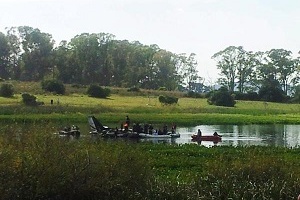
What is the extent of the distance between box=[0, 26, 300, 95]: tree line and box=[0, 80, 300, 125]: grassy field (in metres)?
33.7

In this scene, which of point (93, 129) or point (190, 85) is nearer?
point (93, 129)

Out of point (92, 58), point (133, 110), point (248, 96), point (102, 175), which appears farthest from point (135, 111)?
point (92, 58)

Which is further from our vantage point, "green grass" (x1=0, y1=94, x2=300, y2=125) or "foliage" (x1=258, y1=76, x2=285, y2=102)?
"foliage" (x1=258, y1=76, x2=285, y2=102)

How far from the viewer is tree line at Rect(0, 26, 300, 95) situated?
131m

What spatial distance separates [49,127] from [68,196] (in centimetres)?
207

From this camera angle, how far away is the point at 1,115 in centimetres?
5941

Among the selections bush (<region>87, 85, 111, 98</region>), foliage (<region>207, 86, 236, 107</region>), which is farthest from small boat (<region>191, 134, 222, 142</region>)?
foliage (<region>207, 86, 236, 107</region>)

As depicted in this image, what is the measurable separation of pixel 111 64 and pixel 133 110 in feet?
207

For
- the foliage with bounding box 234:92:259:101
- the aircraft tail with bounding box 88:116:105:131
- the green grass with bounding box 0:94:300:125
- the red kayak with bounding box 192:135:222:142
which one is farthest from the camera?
the foliage with bounding box 234:92:259:101

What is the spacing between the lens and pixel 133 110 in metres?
73.2

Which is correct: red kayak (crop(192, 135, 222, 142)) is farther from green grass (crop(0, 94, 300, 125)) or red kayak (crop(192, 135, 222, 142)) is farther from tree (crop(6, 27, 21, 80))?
tree (crop(6, 27, 21, 80))

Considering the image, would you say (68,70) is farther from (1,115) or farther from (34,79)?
(1,115)

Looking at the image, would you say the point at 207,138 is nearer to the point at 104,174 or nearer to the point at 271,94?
the point at 104,174

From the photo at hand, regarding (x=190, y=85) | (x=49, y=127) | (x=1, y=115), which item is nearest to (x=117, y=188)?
(x=49, y=127)
